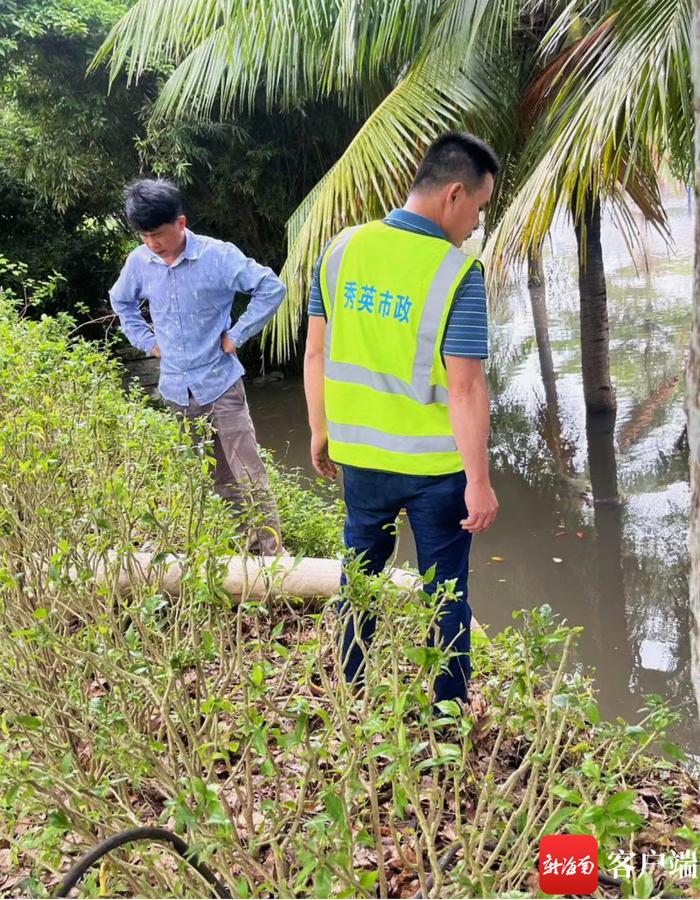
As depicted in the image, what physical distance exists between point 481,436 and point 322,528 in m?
1.92

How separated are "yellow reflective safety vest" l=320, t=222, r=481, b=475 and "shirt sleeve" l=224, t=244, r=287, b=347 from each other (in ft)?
3.80

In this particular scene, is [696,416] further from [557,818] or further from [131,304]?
[131,304]

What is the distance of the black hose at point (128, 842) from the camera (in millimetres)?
1155

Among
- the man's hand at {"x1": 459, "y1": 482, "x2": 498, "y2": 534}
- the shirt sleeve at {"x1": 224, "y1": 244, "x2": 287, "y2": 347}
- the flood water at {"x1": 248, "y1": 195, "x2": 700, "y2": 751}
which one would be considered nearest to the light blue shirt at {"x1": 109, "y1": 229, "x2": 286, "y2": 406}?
the shirt sleeve at {"x1": 224, "y1": 244, "x2": 287, "y2": 347}

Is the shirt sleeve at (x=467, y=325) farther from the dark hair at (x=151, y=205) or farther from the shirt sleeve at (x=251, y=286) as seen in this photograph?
the dark hair at (x=151, y=205)

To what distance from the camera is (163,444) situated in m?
2.79

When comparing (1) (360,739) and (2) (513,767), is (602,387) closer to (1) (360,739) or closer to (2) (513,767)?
(2) (513,767)

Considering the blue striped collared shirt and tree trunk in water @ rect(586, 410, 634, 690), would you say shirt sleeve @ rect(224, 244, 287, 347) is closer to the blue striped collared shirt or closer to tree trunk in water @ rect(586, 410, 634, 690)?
the blue striped collared shirt

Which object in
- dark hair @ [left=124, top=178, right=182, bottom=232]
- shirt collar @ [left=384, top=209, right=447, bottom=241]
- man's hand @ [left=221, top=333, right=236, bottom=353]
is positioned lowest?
man's hand @ [left=221, top=333, right=236, bottom=353]

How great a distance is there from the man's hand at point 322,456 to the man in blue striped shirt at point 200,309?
2.26ft

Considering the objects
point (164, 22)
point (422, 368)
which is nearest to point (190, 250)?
point (422, 368)

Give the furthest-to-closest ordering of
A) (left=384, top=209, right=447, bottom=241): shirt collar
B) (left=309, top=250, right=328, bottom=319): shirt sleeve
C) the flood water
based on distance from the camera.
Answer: the flood water → (left=309, top=250, right=328, bottom=319): shirt sleeve → (left=384, top=209, right=447, bottom=241): shirt collar

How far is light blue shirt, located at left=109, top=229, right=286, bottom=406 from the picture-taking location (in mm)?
3258

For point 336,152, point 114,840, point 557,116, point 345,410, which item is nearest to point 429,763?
point 114,840
